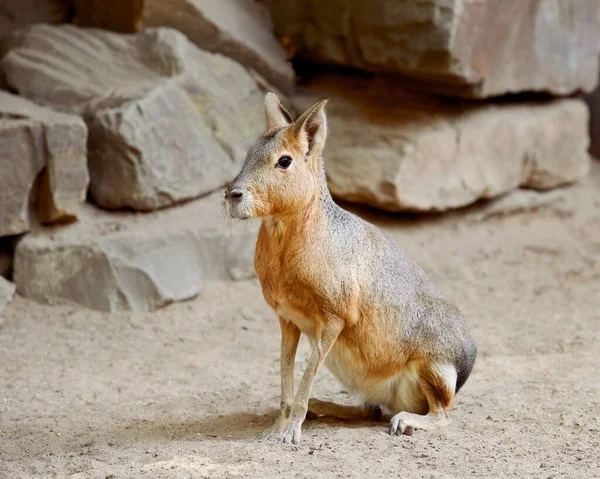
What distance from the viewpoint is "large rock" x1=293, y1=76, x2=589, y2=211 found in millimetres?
8117

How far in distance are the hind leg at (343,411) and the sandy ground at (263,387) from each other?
139mm

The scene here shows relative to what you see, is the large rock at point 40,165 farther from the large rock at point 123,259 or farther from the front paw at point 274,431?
the front paw at point 274,431

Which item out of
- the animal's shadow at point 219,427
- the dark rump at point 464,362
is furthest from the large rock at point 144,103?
the dark rump at point 464,362

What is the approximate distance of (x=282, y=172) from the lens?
179 inches

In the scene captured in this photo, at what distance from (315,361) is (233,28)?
427 cm

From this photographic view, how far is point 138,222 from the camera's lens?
7.11 meters

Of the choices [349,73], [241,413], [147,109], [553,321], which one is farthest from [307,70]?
[241,413]

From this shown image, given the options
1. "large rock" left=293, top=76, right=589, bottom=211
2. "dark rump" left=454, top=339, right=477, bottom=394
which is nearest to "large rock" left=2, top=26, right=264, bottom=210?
"large rock" left=293, top=76, right=589, bottom=211

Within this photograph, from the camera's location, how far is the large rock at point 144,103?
702cm

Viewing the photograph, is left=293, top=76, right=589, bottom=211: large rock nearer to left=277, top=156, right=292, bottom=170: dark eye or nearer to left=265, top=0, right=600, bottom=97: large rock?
left=265, top=0, right=600, bottom=97: large rock

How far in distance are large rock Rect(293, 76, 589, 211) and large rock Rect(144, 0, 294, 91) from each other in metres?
0.41

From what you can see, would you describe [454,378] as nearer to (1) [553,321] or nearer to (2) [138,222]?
(1) [553,321]

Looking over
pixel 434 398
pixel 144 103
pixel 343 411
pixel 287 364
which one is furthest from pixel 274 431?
pixel 144 103

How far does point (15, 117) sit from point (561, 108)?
560cm
